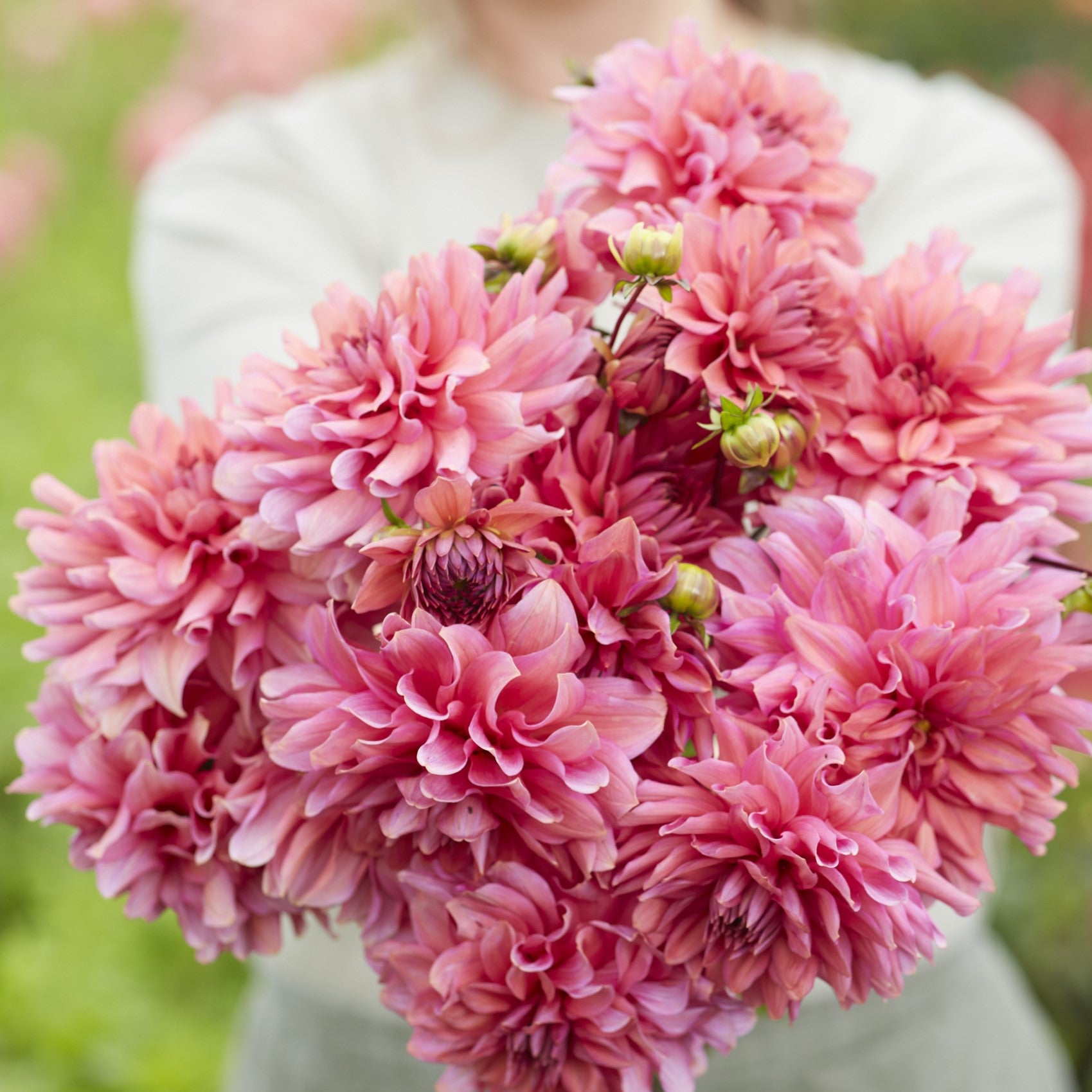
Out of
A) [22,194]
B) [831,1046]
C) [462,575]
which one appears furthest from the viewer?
[22,194]

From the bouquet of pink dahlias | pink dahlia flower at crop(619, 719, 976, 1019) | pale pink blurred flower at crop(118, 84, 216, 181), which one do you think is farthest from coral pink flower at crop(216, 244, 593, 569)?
pale pink blurred flower at crop(118, 84, 216, 181)

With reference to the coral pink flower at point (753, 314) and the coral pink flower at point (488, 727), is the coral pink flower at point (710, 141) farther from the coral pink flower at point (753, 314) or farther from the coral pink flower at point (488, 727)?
the coral pink flower at point (488, 727)

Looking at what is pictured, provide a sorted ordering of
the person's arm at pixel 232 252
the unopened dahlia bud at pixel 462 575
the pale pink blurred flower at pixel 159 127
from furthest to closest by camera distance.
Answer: the pale pink blurred flower at pixel 159 127
the person's arm at pixel 232 252
the unopened dahlia bud at pixel 462 575

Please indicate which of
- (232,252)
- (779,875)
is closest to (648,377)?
(779,875)

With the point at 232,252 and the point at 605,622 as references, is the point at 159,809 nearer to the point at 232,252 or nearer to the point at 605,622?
the point at 605,622

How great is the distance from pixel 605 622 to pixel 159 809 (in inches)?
7.1

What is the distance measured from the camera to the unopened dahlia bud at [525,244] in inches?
15.7

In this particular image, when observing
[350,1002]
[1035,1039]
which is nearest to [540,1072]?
[350,1002]

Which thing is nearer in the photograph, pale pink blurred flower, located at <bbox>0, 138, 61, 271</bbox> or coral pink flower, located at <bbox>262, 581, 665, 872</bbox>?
coral pink flower, located at <bbox>262, 581, 665, 872</bbox>

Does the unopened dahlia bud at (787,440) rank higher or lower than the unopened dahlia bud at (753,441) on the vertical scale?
lower

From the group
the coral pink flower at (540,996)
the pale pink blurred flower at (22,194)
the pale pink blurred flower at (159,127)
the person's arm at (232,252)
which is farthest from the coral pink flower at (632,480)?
the pale pink blurred flower at (22,194)

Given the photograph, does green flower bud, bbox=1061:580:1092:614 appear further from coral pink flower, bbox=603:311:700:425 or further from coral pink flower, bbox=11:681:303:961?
coral pink flower, bbox=11:681:303:961

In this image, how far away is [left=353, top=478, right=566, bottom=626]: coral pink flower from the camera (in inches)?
13.3

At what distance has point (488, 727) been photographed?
342 millimetres
